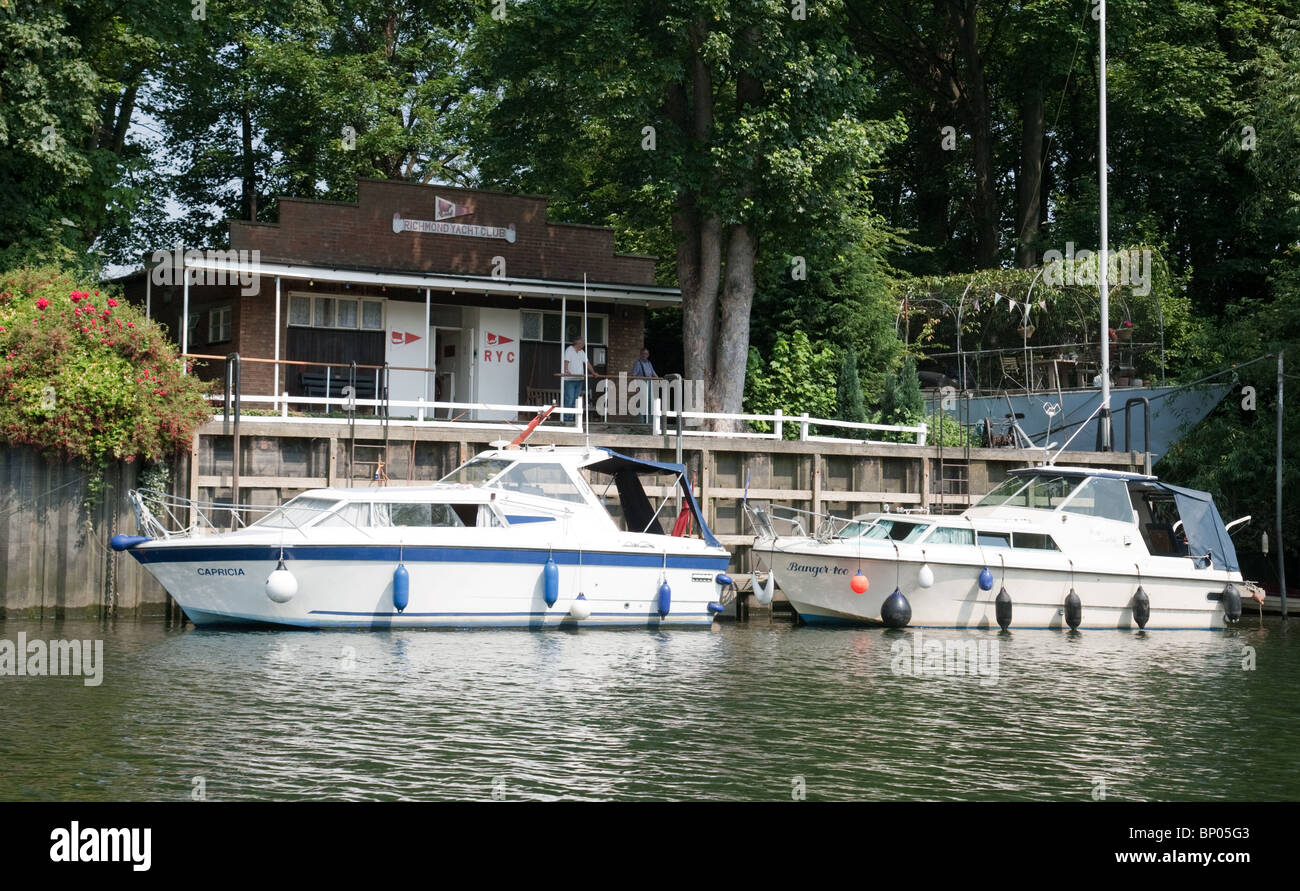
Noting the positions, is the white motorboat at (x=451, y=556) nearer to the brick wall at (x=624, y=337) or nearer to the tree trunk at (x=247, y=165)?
the brick wall at (x=624, y=337)

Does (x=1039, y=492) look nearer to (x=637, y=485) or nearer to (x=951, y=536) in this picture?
(x=951, y=536)

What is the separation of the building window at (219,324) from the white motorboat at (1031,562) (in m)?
13.3

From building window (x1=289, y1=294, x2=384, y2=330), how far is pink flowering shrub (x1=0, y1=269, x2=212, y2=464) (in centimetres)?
872

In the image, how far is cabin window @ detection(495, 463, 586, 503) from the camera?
22203mm

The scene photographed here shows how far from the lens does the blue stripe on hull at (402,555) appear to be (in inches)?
789

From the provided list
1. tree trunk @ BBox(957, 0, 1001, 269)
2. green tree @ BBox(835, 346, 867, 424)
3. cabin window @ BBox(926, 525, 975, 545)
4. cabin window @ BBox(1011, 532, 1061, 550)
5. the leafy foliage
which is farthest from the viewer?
tree trunk @ BBox(957, 0, 1001, 269)

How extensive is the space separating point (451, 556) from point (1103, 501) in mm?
11429

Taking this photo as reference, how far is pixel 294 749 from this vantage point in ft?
40.6

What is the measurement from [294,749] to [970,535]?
47.4ft

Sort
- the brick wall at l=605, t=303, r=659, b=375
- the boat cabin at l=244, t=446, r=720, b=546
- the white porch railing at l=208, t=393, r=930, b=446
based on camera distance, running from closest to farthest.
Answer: the boat cabin at l=244, t=446, r=720, b=546
the white porch railing at l=208, t=393, r=930, b=446
the brick wall at l=605, t=303, r=659, b=375

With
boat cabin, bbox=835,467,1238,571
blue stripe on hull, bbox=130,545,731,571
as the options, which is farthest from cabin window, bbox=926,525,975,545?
blue stripe on hull, bbox=130,545,731,571

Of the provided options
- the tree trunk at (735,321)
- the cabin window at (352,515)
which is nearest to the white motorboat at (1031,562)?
the tree trunk at (735,321)

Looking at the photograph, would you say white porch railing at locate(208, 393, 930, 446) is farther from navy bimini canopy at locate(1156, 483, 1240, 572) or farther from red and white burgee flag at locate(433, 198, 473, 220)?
navy bimini canopy at locate(1156, 483, 1240, 572)
